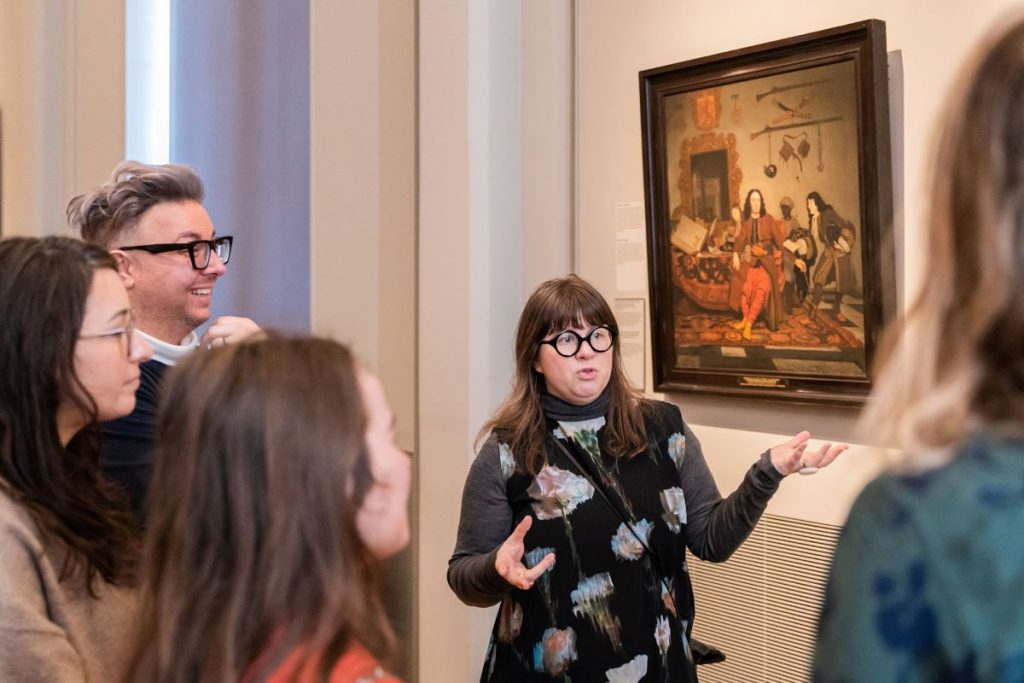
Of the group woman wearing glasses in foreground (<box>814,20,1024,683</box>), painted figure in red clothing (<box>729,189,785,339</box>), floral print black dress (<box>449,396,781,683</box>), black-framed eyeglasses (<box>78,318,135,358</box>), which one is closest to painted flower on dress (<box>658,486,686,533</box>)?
floral print black dress (<box>449,396,781,683</box>)

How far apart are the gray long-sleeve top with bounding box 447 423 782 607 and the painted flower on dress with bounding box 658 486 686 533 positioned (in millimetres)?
63

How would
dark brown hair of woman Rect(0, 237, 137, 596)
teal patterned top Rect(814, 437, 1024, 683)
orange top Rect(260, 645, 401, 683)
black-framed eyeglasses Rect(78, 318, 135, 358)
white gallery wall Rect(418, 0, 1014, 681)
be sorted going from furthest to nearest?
white gallery wall Rect(418, 0, 1014, 681), black-framed eyeglasses Rect(78, 318, 135, 358), dark brown hair of woman Rect(0, 237, 137, 596), orange top Rect(260, 645, 401, 683), teal patterned top Rect(814, 437, 1024, 683)

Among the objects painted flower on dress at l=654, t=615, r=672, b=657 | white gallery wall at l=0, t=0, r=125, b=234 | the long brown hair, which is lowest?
painted flower on dress at l=654, t=615, r=672, b=657

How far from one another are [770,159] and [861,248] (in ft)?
1.60

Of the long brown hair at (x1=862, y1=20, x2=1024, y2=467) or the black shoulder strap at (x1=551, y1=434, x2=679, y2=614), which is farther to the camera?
the black shoulder strap at (x1=551, y1=434, x2=679, y2=614)

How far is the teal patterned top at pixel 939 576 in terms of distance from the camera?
1023 mm

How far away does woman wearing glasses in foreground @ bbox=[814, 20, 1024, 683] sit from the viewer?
103 centimetres

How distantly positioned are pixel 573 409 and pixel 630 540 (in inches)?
15.8

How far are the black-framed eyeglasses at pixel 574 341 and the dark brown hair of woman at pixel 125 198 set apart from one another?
1.25 metres

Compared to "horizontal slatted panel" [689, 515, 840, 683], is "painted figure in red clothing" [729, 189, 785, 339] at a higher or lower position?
higher

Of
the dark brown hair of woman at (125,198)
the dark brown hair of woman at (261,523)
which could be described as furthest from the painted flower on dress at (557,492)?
the dark brown hair of woman at (261,523)

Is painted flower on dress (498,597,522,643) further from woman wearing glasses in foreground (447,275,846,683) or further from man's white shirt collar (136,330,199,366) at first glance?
man's white shirt collar (136,330,199,366)

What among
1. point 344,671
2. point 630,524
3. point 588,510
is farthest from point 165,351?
point 344,671

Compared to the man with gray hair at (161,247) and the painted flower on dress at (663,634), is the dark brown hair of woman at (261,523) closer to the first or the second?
the painted flower on dress at (663,634)
